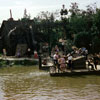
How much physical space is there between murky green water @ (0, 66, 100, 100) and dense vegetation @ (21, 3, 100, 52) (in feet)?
58.4

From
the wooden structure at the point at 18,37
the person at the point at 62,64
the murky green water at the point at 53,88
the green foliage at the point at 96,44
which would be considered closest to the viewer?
the murky green water at the point at 53,88

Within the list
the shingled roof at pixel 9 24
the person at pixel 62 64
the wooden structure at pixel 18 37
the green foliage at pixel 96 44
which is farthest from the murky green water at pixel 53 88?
the shingled roof at pixel 9 24

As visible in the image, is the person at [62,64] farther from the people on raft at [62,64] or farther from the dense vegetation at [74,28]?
the dense vegetation at [74,28]

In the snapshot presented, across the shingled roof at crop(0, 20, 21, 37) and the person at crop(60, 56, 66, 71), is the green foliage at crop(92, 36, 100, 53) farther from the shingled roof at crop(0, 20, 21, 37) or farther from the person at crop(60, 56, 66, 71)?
the person at crop(60, 56, 66, 71)

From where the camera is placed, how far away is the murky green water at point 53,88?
1483 centimetres

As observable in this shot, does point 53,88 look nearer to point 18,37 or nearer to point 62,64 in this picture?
point 62,64

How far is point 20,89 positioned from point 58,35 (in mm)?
31749

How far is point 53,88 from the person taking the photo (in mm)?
17219

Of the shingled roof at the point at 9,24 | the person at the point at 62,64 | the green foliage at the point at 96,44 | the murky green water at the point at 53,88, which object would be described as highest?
the shingled roof at the point at 9,24

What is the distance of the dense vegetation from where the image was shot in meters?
38.4

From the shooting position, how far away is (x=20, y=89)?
17406mm

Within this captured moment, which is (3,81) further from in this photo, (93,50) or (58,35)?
(58,35)

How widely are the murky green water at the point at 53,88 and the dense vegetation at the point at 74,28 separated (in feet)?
58.4

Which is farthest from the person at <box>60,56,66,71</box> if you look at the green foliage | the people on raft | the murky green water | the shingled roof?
the shingled roof
